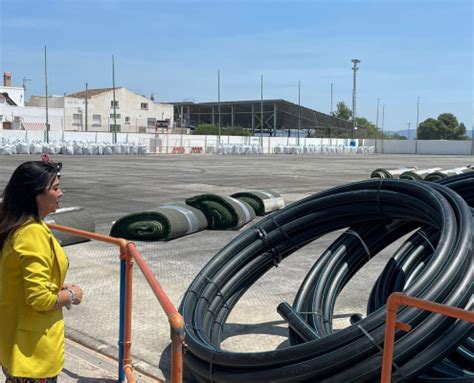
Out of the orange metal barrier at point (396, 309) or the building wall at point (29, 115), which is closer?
the orange metal barrier at point (396, 309)

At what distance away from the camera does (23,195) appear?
9.78ft

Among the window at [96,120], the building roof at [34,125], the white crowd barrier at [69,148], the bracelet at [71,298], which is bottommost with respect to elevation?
the bracelet at [71,298]

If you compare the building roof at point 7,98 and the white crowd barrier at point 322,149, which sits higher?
the building roof at point 7,98

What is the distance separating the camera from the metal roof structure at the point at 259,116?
89875 mm

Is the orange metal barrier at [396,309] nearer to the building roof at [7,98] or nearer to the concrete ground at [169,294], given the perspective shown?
the concrete ground at [169,294]

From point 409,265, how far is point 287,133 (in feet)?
319

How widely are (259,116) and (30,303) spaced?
93700 mm

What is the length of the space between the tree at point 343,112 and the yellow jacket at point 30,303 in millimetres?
122538

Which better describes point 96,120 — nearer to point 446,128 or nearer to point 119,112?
point 119,112

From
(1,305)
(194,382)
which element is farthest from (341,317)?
(1,305)

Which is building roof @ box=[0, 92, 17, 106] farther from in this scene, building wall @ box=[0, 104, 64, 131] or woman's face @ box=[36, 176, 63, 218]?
woman's face @ box=[36, 176, 63, 218]

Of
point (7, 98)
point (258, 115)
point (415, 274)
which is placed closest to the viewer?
point (415, 274)

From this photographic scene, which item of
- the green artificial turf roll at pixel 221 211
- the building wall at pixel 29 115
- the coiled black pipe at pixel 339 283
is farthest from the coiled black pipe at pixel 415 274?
the building wall at pixel 29 115

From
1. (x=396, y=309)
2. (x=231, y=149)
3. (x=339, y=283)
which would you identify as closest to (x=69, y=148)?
(x=231, y=149)
